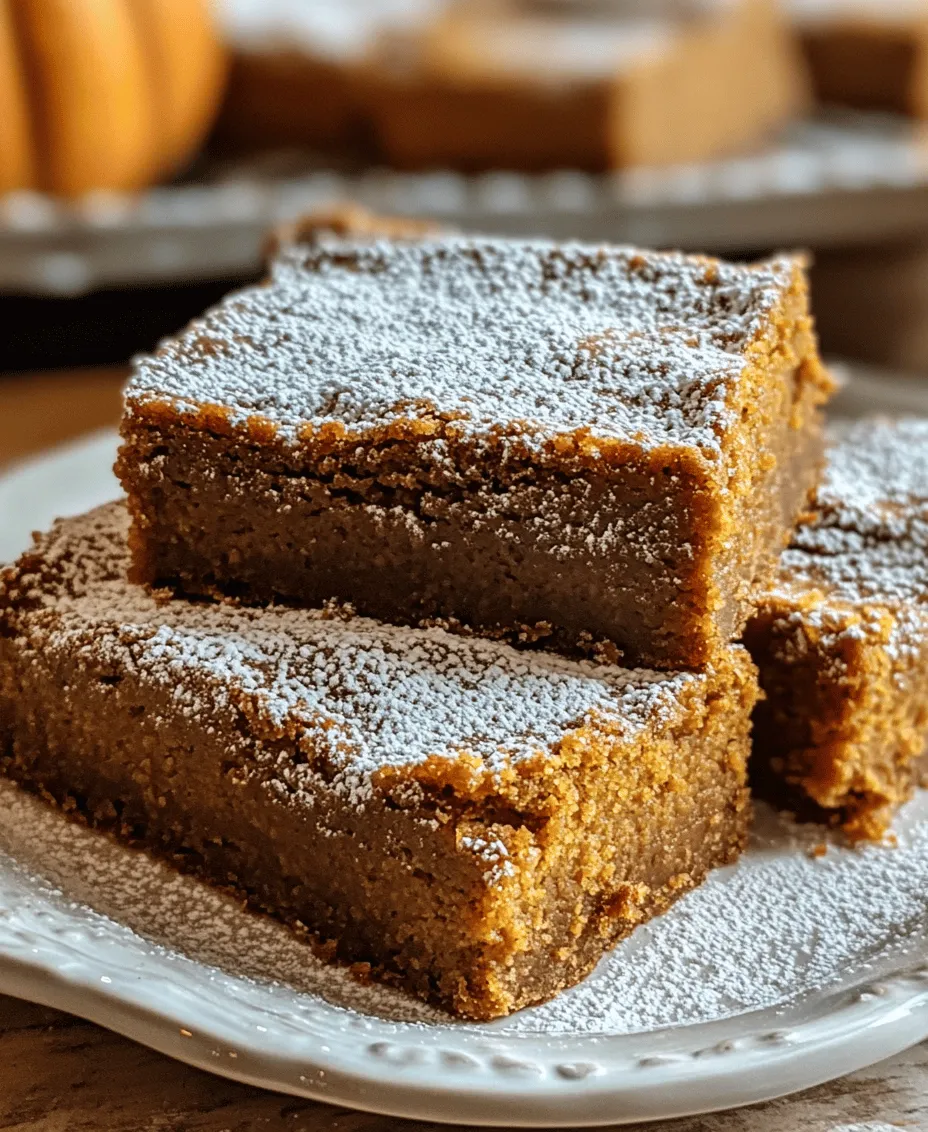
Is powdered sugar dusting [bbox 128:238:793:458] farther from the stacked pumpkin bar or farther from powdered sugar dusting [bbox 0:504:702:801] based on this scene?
powdered sugar dusting [bbox 0:504:702:801]

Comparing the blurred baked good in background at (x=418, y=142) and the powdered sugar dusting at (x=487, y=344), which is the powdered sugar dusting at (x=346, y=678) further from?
the blurred baked good in background at (x=418, y=142)

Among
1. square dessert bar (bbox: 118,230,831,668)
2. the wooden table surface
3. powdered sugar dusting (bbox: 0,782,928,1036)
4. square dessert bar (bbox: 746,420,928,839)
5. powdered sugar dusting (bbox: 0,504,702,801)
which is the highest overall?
square dessert bar (bbox: 118,230,831,668)

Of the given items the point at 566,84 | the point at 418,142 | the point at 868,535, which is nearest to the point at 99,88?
the point at 418,142

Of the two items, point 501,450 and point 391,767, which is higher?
point 501,450

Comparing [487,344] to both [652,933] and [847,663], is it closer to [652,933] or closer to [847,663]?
[847,663]

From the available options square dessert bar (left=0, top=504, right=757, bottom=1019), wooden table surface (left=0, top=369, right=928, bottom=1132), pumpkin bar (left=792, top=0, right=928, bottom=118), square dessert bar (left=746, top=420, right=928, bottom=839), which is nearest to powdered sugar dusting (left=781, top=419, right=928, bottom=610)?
square dessert bar (left=746, top=420, right=928, bottom=839)

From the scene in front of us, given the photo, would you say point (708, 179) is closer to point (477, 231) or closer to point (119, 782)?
point (477, 231)
